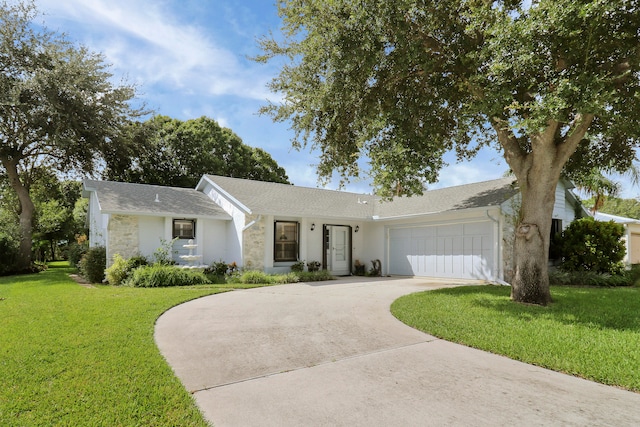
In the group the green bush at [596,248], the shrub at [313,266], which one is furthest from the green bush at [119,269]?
the green bush at [596,248]

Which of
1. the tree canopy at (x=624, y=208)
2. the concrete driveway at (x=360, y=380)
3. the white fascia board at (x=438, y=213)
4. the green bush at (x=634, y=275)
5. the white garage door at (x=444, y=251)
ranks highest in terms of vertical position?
the tree canopy at (x=624, y=208)

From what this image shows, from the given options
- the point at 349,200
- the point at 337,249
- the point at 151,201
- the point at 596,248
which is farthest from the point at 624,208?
the point at 151,201

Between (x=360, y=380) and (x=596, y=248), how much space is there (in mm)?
12274

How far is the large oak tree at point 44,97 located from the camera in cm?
1616

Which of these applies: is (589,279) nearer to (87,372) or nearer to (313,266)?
(313,266)

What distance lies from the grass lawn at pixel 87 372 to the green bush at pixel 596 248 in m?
13.1

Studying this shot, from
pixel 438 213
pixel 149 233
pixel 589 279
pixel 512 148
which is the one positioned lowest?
pixel 589 279

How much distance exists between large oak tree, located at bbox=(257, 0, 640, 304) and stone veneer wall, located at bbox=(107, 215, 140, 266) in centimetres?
670

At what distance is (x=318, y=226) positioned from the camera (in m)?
15.4

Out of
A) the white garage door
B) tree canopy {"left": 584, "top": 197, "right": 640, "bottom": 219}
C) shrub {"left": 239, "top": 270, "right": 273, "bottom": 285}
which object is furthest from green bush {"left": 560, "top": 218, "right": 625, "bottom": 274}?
tree canopy {"left": 584, "top": 197, "right": 640, "bottom": 219}

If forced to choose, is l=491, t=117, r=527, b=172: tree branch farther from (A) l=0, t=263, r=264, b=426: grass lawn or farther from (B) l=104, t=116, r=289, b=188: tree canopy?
(B) l=104, t=116, r=289, b=188: tree canopy

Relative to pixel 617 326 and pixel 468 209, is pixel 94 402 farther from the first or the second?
pixel 468 209

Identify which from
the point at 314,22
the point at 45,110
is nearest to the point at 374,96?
the point at 314,22

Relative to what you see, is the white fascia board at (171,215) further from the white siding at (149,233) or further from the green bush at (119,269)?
the green bush at (119,269)
